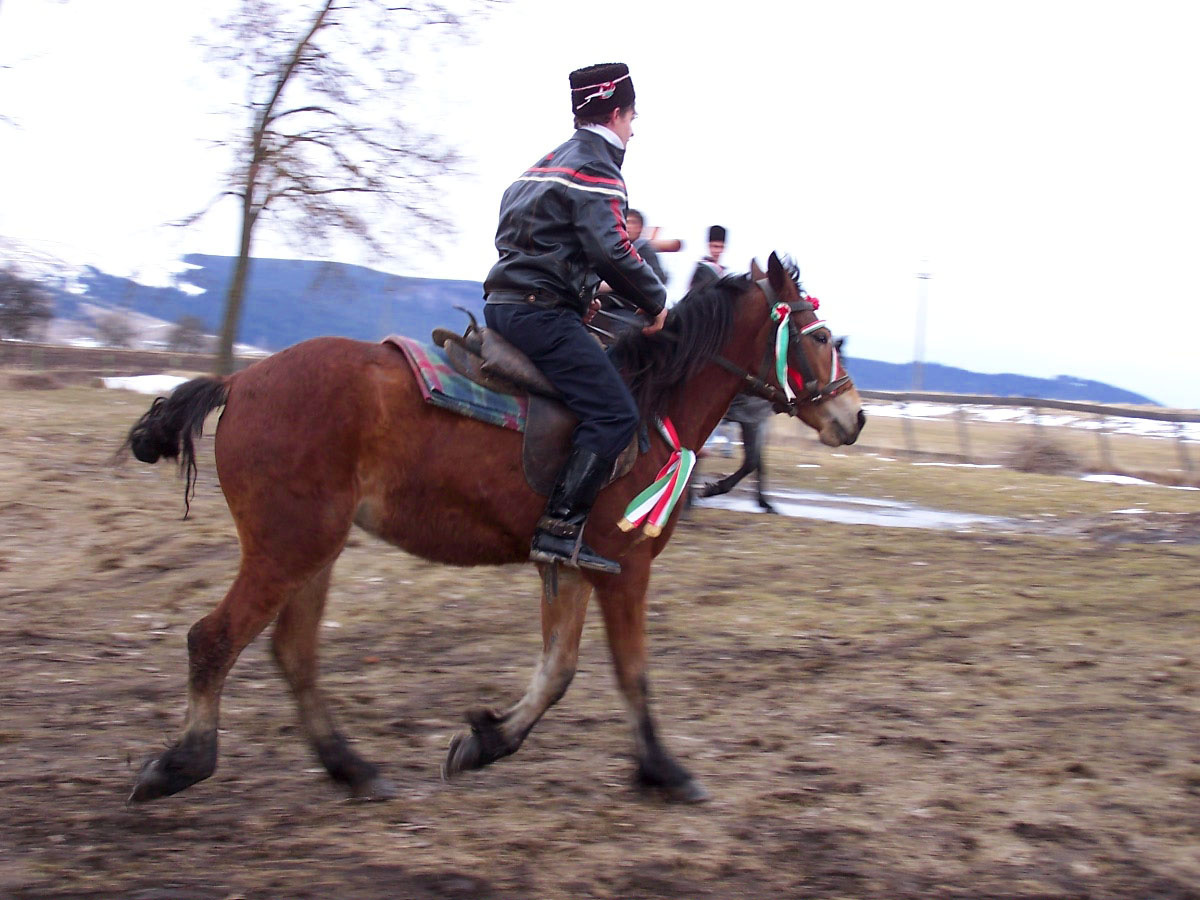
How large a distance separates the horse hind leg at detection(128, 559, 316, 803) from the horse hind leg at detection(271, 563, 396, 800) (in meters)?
0.27

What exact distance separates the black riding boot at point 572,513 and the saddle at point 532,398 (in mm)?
93

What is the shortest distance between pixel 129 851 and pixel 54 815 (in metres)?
0.50

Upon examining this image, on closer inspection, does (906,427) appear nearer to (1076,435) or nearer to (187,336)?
(1076,435)

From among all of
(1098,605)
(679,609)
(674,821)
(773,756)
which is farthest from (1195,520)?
(674,821)

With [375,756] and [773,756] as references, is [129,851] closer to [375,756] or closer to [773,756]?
[375,756]

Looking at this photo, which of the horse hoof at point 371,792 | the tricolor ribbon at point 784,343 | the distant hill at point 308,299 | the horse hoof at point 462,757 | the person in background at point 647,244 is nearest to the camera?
the horse hoof at point 371,792

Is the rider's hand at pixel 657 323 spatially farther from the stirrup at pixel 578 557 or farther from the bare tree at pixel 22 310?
the bare tree at pixel 22 310

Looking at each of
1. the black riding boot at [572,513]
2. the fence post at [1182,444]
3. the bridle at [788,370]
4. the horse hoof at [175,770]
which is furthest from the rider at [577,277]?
the fence post at [1182,444]

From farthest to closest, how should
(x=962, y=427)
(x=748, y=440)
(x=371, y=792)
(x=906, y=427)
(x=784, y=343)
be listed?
(x=906, y=427)
(x=962, y=427)
(x=748, y=440)
(x=784, y=343)
(x=371, y=792)

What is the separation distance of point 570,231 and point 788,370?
1250 mm

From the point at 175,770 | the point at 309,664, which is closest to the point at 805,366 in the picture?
the point at 309,664

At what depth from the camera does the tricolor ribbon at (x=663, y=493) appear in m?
4.96

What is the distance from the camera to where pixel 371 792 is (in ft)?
15.7

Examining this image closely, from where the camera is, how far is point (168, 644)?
7.21 m
